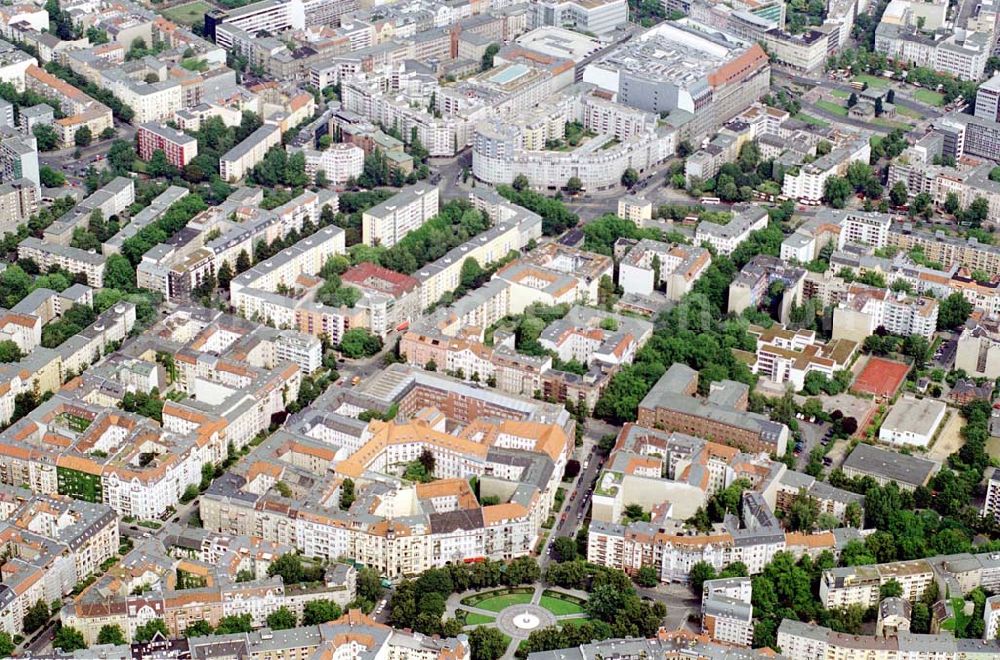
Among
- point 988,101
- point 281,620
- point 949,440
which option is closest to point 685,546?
point 281,620

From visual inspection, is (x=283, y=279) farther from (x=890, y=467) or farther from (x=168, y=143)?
(x=890, y=467)

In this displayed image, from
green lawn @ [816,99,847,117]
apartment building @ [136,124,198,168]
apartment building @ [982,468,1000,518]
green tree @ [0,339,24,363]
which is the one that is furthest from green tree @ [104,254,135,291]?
green lawn @ [816,99,847,117]

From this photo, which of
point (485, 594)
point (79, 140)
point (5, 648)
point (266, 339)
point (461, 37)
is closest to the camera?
point (5, 648)

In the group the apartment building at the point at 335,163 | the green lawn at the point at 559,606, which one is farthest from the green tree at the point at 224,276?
the green lawn at the point at 559,606

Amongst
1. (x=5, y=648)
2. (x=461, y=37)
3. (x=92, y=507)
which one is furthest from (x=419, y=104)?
(x=5, y=648)

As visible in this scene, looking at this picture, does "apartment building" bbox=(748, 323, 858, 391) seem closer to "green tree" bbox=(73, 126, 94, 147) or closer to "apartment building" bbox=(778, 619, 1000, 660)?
"apartment building" bbox=(778, 619, 1000, 660)

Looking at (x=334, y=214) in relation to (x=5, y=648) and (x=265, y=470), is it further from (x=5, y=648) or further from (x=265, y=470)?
(x=5, y=648)
